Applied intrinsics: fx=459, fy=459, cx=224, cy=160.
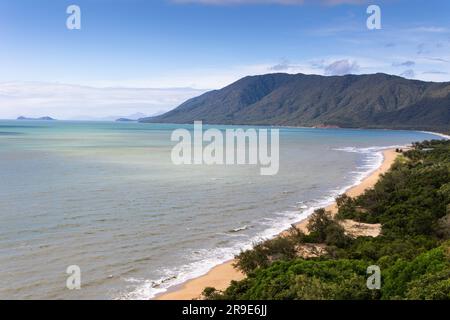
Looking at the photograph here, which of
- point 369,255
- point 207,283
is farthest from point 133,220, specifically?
point 369,255

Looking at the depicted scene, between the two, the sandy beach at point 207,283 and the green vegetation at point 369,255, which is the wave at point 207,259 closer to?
the sandy beach at point 207,283

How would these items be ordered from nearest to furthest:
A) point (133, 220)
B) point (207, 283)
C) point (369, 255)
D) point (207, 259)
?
point (207, 283), point (369, 255), point (207, 259), point (133, 220)

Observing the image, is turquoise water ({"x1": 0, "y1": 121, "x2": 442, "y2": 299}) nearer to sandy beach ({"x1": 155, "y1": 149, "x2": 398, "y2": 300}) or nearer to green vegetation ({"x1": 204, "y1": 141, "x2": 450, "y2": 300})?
sandy beach ({"x1": 155, "y1": 149, "x2": 398, "y2": 300})

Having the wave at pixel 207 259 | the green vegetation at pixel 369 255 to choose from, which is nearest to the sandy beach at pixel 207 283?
the wave at pixel 207 259

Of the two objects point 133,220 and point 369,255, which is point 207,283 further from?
point 133,220
